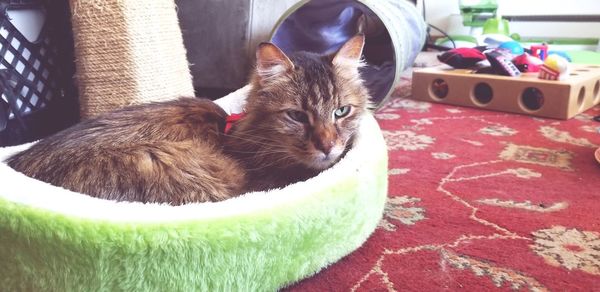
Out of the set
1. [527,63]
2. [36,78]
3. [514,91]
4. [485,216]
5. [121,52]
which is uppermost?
[121,52]

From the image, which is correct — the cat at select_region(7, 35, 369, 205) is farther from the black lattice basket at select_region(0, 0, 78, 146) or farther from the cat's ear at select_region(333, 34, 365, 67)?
the black lattice basket at select_region(0, 0, 78, 146)

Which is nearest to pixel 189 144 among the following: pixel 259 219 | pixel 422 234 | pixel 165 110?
pixel 165 110

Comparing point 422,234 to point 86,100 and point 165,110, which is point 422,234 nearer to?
point 165,110

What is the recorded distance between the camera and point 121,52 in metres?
1.78

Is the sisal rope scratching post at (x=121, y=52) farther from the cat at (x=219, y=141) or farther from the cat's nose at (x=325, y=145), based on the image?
the cat's nose at (x=325, y=145)

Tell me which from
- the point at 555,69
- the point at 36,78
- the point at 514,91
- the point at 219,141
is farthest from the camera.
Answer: the point at 514,91

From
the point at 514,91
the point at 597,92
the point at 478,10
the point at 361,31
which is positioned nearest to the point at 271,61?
the point at 361,31

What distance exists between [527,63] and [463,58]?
369 millimetres

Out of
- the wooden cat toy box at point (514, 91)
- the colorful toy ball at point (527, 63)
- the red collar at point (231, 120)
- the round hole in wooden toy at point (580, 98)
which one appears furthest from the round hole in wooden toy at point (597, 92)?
the red collar at point (231, 120)

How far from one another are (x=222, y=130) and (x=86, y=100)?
0.87 meters

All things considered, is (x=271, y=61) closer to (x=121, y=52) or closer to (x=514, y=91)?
(x=121, y=52)

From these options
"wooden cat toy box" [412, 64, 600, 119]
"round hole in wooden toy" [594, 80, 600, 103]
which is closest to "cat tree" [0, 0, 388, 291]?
"wooden cat toy box" [412, 64, 600, 119]

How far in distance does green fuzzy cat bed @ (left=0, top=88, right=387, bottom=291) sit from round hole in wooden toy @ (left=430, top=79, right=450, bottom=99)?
206 centimetres

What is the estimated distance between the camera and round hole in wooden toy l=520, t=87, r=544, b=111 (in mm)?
2467
